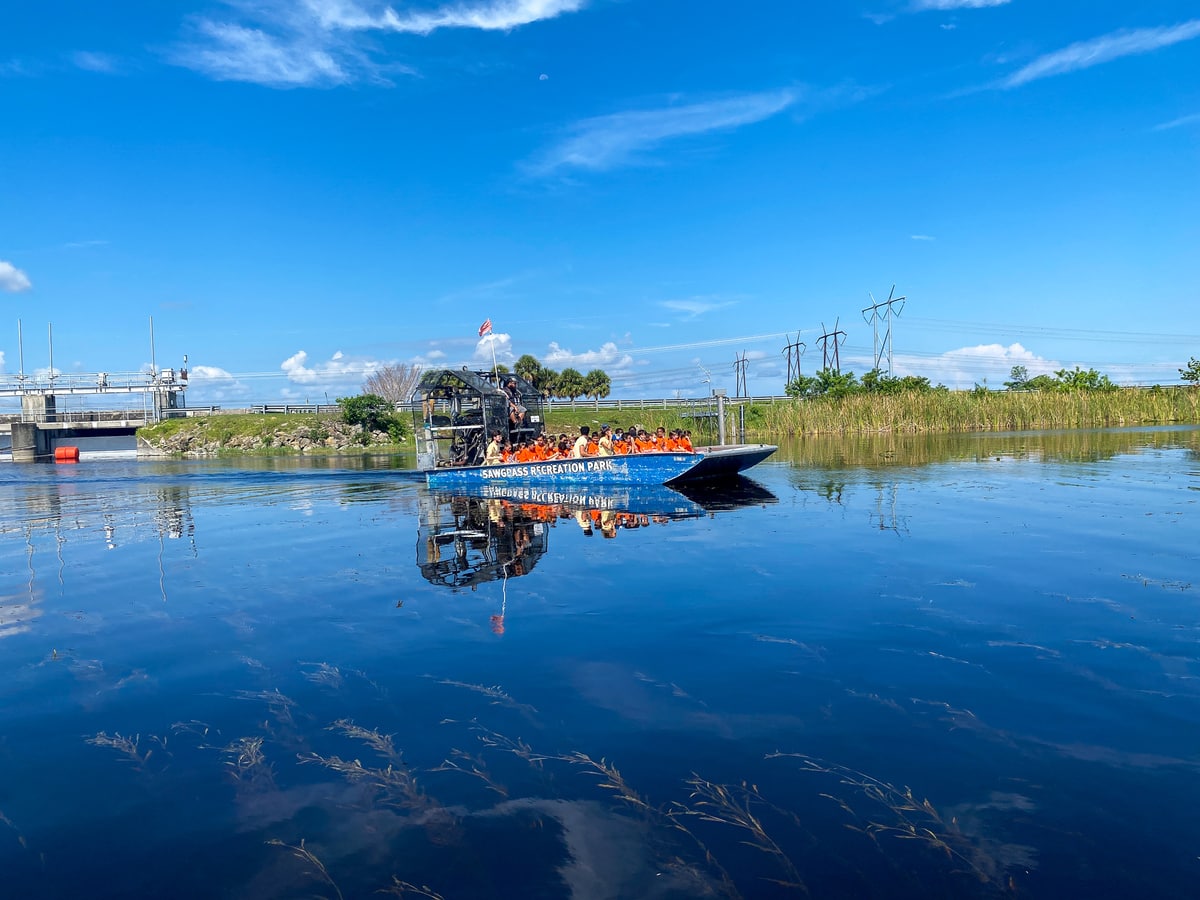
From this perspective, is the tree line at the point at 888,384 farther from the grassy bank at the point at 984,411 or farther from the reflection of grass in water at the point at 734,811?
the reflection of grass in water at the point at 734,811

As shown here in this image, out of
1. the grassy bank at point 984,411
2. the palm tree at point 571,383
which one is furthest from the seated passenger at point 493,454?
the palm tree at point 571,383

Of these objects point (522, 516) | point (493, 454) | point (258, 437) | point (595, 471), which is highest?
point (258, 437)

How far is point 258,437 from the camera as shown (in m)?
65.2

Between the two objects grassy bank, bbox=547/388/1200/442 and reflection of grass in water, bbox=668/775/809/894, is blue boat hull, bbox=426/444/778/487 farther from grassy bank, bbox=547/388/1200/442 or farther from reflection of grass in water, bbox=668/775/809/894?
grassy bank, bbox=547/388/1200/442

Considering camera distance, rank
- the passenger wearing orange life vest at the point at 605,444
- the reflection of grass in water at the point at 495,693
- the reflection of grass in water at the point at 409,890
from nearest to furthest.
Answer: the reflection of grass in water at the point at 409,890 < the reflection of grass in water at the point at 495,693 < the passenger wearing orange life vest at the point at 605,444

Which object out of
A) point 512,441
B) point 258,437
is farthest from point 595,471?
point 258,437

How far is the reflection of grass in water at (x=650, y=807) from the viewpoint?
15.0 feet

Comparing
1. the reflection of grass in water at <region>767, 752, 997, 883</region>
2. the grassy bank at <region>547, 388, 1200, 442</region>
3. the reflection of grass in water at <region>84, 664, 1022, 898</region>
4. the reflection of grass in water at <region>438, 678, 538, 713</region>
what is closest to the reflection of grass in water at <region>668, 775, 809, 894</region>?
the reflection of grass in water at <region>84, 664, 1022, 898</region>

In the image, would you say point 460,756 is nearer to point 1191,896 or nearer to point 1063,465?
point 1191,896

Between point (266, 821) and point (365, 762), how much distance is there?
84 cm

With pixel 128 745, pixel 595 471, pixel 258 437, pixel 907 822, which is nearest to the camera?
pixel 907 822

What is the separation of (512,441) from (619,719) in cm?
2271

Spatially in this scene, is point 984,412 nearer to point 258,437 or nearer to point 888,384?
point 888,384

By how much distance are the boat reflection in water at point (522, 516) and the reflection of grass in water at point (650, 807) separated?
547cm
